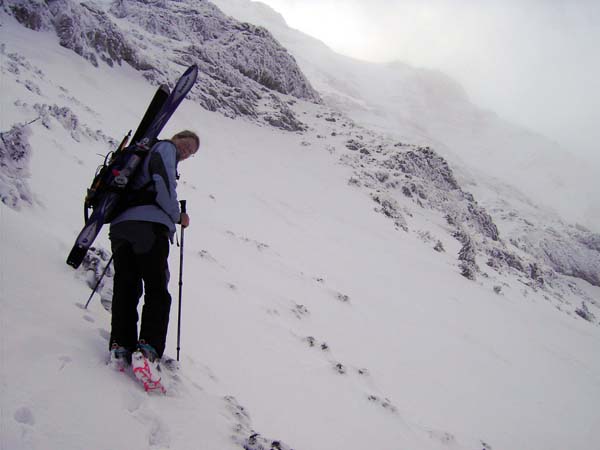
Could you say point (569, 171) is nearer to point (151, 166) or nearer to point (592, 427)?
point (592, 427)

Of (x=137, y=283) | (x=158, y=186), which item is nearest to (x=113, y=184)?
(x=158, y=186)

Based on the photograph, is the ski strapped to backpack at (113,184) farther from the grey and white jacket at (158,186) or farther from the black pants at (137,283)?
the black pants at (137,283)

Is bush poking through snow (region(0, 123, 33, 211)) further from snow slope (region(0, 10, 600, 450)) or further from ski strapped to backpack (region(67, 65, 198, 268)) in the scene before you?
ski strapped to backpack (region(67, 65, 198, 268))

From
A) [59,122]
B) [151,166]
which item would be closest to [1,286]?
[151,166]

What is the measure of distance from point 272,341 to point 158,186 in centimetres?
340

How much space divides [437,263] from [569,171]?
374ft

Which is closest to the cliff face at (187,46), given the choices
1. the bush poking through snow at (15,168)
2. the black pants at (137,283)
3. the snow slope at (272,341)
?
the snow slope at (272,341)

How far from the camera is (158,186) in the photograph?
10.2ft

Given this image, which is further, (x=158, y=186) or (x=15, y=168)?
(x=15, y=168)

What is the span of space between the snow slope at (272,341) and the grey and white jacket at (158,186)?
1.07 meters

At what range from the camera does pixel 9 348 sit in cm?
232

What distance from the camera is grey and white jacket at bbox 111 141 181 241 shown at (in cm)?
309

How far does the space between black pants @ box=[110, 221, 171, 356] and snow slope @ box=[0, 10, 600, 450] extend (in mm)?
310

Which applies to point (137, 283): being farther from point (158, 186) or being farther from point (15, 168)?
point (15, 168)
